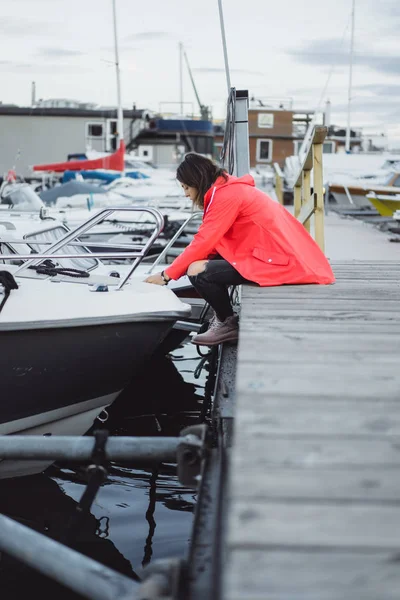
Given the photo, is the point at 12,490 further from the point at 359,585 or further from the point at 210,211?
the point at 359,585

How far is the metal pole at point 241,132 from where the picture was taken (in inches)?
281

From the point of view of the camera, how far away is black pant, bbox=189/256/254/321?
504 cm

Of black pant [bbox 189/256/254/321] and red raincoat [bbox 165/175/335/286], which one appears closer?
red raincoat [bbox 165/175/335/286]

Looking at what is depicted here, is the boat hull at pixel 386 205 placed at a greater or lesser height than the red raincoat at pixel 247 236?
lesser

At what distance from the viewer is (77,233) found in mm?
5371

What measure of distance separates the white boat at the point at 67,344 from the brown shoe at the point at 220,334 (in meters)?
0.29

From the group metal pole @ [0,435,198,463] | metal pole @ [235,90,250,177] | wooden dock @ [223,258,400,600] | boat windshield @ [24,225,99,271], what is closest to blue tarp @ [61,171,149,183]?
boat windshield @ [24,225,99,271]

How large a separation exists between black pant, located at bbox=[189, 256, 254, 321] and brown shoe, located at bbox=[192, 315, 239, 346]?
162mm

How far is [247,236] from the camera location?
5047 mm

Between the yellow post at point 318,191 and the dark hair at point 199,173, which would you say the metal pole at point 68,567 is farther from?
the yellow post at point 318,191

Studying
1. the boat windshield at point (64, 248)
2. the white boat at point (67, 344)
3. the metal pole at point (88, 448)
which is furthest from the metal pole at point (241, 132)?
the metal pole at point (88, 448)

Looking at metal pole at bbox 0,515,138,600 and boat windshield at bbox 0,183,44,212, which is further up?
boat windshield at bbox 0,183,44,212

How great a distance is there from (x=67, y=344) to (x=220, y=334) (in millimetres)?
1075

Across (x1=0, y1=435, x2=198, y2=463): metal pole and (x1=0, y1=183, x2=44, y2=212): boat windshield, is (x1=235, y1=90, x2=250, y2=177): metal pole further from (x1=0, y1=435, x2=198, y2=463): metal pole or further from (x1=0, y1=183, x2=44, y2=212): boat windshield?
(x1=0, y1=183, x2=44, y2=212): boat windshield
